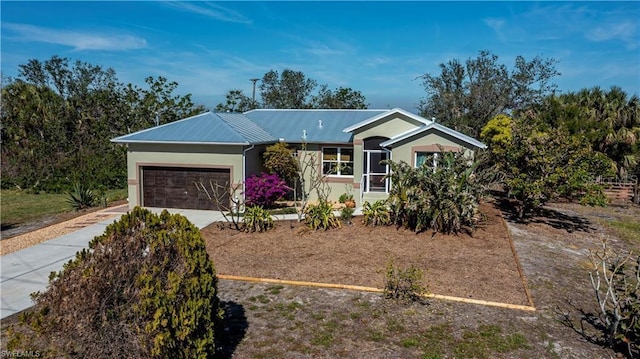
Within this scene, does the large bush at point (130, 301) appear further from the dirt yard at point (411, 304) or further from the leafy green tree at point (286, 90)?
the leafy green tree at point (286, 90)

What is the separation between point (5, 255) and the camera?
45.0 feet

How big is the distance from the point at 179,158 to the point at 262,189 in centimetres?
443

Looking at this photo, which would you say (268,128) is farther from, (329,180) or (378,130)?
(378,130)

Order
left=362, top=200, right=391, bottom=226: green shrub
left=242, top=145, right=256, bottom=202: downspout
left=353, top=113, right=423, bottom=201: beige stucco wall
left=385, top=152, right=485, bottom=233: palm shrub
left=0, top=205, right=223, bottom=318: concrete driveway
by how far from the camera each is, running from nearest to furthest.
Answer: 1. left=0, top=205, right=223, bottom=318: concrete driveway
2. left=385, top=152, right=485, bottom=233: palm shrub
3. left=362, top=200, right=391, bottom=226: green shrub
4. left=242, top=145, right=256, bottom=202: downspout
5. left=353, top=113, right=423, bottom=201: beige stucco wall

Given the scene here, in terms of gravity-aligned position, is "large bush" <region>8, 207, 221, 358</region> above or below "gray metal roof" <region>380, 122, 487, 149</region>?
below

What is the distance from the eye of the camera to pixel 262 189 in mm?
19438

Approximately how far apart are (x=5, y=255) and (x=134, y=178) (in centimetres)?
770

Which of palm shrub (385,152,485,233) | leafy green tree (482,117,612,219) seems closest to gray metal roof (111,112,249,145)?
palm shrub (385,152,485,233)

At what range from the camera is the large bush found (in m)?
5.52

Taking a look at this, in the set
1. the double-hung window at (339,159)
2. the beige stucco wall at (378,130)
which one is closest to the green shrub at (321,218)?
the beige stucco wall at (378,130)

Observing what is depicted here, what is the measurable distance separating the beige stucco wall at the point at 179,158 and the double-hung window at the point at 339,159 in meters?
4.80

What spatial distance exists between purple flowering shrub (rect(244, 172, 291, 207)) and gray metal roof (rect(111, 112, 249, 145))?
69.5 inches

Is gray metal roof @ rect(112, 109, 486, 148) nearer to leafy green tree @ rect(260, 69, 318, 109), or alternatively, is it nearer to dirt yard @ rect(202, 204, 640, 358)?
dirt yard @ rect(202, 204, 640, 358)

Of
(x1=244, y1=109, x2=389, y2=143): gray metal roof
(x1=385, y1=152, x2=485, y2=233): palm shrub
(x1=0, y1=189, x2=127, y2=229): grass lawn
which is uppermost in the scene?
(x1=244, y1=109, x2=389, y2=143): gray metal roof
